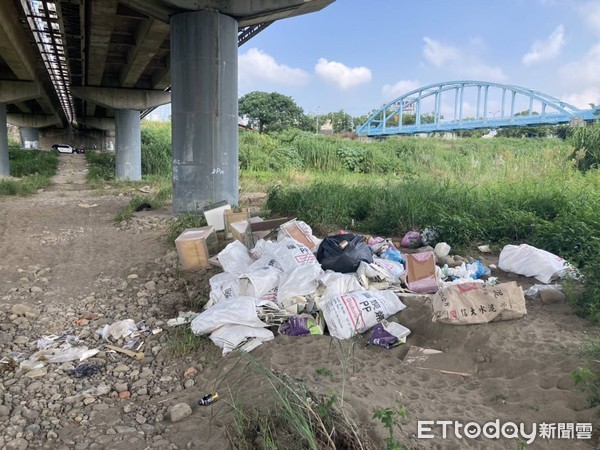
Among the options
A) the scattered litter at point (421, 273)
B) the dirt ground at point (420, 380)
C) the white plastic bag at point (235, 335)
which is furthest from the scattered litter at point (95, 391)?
the scattered litter at point (421, 273)

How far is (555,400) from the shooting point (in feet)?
8.36

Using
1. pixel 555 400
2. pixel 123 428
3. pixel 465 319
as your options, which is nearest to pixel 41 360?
pixel 123 428

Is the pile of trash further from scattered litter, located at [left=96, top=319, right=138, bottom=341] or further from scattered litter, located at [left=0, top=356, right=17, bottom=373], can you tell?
scattered litter, located at [left=0, top=356, right=17, bottom=373]

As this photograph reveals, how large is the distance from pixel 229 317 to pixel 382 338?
1.16 meters

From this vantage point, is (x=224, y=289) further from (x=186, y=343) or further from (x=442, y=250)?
(x=442, y=250)

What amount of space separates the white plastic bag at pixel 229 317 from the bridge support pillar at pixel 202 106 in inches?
209

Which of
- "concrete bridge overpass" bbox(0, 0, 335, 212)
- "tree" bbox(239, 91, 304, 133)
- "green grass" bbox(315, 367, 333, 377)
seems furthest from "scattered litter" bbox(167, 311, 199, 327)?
"tree" bbox(239, 91, 304, 133)

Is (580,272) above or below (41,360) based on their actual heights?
above

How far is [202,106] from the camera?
8.84 metres

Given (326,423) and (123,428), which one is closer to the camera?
(326,423)

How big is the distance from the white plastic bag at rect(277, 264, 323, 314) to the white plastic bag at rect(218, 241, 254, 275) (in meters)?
0.67

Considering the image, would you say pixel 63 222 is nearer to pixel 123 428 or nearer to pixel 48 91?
pixel 123 428

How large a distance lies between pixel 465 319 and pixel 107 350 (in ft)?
9.11

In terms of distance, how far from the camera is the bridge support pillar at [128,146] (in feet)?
66.2
